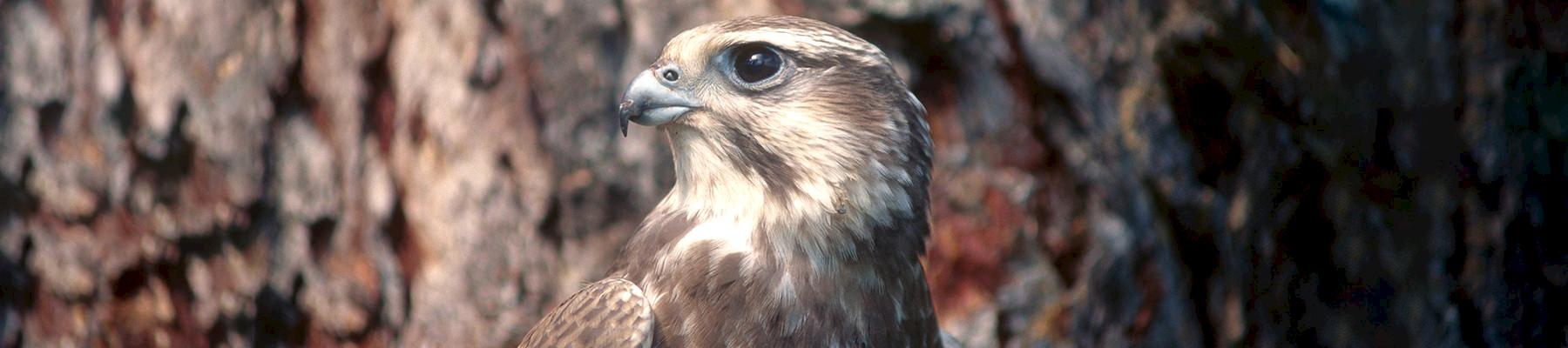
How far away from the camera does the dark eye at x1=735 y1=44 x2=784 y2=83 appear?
186 centimetres

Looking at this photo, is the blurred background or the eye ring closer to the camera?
the eye ring

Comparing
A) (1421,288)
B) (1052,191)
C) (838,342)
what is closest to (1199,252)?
(1052,191)

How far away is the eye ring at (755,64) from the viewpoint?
186 cm

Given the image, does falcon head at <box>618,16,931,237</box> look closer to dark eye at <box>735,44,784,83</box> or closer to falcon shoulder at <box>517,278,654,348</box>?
dark eye at <box>735,44,784,83</box>

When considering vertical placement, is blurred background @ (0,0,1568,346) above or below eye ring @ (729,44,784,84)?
below

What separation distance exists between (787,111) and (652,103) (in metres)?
0.23

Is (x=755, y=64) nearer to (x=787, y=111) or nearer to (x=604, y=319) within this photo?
(x=787, y=111)

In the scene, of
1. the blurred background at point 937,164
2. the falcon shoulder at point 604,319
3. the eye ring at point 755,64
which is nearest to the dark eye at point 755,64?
the eye ring at point 755,64

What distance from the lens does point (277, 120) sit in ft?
9.84

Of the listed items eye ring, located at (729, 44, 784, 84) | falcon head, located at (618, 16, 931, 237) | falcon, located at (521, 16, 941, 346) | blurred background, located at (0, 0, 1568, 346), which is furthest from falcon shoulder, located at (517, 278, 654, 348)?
blurred background, located at (0, 0, 1568, 346)

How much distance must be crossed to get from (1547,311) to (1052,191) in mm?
1495

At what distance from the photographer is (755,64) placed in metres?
1.86

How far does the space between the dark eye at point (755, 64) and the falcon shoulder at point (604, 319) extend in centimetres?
42

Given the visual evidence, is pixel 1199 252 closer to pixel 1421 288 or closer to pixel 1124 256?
pixel 1124 256
